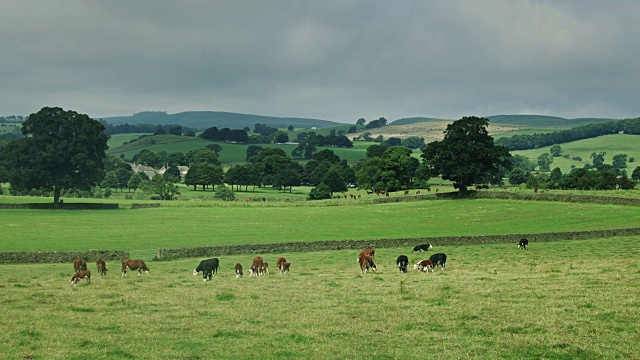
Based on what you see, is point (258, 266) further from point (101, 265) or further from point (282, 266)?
point (101, 265)

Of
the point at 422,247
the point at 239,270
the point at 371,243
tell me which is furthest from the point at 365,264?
the point at 371,243

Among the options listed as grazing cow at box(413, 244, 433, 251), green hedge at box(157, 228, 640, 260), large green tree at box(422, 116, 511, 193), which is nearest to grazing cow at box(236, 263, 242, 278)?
green hedge at box(157, 228, 640, 260)

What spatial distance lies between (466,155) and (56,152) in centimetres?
5802

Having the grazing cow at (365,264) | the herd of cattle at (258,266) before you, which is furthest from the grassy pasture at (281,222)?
the grazing cow at (365,264)

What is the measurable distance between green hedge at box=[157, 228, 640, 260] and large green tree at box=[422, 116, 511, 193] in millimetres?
35052

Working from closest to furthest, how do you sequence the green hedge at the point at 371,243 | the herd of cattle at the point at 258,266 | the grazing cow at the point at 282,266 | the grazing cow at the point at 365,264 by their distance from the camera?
the herd of cattle at the point at 258,266
the grazing cow at the point at 365,264
the grazing cow at the point at 282,266
the green hedge at the point at 371,243

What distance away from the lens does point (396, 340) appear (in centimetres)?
1823

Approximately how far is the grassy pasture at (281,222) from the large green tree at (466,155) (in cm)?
426

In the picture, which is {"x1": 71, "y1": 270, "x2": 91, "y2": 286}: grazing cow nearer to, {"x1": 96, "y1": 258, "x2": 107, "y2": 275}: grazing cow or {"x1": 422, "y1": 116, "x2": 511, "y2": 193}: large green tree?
{"x1": 96, "y1": 258, "x2": 107, "y2": 275}: grazing cow

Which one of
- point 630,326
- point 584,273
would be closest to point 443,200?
point 584,273

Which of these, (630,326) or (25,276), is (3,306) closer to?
(25,276)

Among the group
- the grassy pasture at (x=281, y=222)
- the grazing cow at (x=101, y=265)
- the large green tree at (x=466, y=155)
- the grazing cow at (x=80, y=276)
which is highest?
the large green tree at (x=466, y=155)

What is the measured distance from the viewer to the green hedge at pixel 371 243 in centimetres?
4816

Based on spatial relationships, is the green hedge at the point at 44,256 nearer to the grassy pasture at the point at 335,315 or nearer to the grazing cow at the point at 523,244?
the grassy pasture at the point at 335,315
